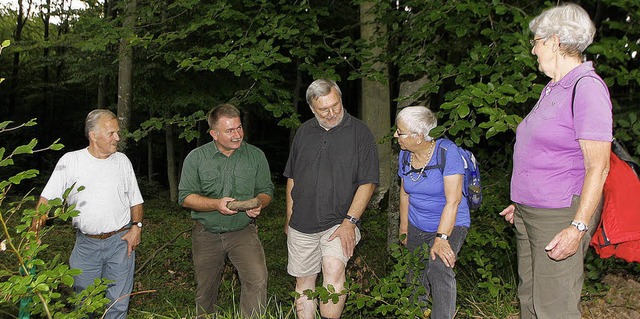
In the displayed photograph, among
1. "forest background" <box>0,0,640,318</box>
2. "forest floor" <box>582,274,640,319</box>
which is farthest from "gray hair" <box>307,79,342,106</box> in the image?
"forest floor" <box>582,274,640,319</box>

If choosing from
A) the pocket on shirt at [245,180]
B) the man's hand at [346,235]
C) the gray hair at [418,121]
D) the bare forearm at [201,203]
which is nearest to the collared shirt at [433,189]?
the gray hair at [418,121]

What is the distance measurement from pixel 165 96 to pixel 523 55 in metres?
10.0

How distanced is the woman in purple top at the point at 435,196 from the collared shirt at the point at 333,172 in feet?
1.14

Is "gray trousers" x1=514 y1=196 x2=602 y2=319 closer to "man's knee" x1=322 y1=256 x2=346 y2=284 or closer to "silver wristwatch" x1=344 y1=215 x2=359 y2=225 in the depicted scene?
"silver wristwatch" x1=344 y1=215 x2=359 y2=225

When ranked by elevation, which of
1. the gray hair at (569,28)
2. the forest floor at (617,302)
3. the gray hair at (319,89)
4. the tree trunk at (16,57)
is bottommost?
the forest floor at (617,302)

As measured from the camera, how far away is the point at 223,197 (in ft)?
15.4

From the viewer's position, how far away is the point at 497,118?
11.5ft

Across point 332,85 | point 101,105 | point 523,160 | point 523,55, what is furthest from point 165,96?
point 523,160

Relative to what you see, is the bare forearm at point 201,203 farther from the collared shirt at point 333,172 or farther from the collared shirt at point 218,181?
the collared shirt at point 333,172

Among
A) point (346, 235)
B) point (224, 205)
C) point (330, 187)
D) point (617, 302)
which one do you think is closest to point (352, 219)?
point (346, 235)

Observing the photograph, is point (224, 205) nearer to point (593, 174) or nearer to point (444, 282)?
point (444, 282)

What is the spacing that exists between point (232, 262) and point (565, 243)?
3.01 metres

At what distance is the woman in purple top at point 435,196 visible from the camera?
148 inches

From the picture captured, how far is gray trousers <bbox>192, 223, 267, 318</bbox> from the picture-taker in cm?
470
